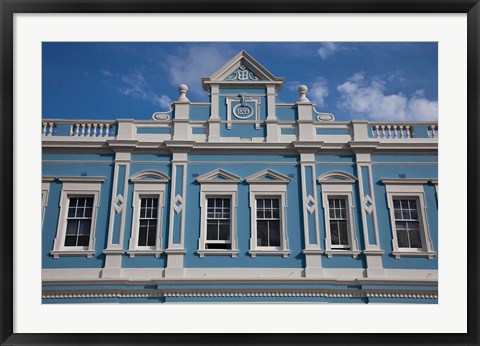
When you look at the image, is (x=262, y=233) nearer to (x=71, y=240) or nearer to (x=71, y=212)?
(x=71, y=240)

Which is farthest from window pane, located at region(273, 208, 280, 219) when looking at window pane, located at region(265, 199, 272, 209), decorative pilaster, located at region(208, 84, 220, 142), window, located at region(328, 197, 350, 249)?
decorative pilaster, located at region(208, 84, 220, 142)

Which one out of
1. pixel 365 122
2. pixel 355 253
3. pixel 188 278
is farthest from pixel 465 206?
pixel 188 278

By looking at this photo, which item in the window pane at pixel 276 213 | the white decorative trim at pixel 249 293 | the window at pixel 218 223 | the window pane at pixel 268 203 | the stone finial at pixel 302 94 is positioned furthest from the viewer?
the stone finial at pixel 302 94

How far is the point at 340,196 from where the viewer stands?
8.20 m

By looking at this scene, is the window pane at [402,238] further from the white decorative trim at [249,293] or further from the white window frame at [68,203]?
the white window frame at [68,203]

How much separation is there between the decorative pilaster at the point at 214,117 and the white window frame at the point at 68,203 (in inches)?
87.8

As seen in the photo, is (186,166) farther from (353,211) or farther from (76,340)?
(76,340)

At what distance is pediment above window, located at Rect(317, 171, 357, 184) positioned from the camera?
27.0 ft

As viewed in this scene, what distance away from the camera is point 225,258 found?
7.68 m

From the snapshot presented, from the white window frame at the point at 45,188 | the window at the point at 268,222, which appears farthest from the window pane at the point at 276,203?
the white window frame at the point at 45,188

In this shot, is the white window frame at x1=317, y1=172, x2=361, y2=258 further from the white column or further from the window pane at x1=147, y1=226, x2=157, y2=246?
the window pane at x1=147, y1=226, x2=157, y2=246

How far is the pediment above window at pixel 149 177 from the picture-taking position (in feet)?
26.9

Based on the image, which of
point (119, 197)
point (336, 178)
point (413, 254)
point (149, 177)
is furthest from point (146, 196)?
point (413, 254)

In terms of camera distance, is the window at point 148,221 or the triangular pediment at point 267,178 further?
the triangular pediment at point 267,178
